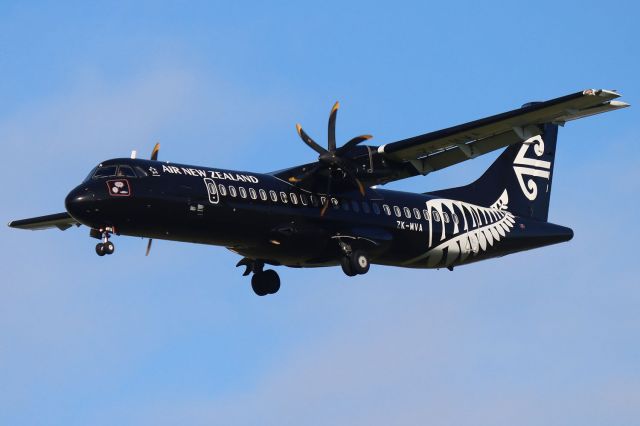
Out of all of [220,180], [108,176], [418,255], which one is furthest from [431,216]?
[108,176]

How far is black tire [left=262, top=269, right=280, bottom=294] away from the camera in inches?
1326

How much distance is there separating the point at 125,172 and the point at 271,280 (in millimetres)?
6047

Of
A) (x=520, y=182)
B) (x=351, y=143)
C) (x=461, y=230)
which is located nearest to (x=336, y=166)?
(x=351, y=143)

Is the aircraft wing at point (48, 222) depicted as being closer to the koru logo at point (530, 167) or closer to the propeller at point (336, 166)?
the propeller at point (336, 166)

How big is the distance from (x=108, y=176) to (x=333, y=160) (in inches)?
241

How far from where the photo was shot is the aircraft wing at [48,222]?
36.2 meters

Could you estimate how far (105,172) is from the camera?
29.4 meters

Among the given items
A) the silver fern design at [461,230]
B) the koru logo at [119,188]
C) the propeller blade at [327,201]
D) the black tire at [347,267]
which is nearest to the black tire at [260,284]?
the black tire at [347,267]

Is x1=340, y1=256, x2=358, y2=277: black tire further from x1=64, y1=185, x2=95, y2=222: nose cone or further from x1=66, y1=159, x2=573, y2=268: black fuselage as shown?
x1=64, y1=185, x2=95, y2=222: nose cone

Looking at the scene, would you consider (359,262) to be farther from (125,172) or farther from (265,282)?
(125,172)

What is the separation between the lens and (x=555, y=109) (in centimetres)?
2983

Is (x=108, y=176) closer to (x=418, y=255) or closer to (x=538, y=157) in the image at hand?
(x=418, y=255)

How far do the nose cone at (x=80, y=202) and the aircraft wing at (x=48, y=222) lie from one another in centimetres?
727

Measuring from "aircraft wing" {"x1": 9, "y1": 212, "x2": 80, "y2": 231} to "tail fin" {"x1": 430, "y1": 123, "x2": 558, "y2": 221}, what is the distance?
1074cm
